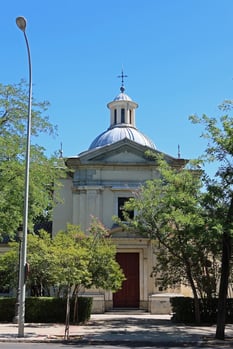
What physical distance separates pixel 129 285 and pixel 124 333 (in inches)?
400

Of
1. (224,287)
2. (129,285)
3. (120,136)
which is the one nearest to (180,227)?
(224,287)

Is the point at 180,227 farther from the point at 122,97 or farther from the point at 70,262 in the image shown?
the point at 122,97

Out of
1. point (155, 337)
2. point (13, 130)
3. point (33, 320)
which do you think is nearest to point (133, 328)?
point (155, 337)

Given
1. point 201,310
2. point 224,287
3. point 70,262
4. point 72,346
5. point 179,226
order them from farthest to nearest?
point 201,310
point 179,226
point 70,262
point 224,287
point 72,346

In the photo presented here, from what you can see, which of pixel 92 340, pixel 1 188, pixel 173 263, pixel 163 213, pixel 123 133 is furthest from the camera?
pixel 123 133

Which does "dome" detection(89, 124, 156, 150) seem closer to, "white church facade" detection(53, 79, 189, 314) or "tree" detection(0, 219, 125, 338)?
"white church facade" detection(53, 79, 189, 314)

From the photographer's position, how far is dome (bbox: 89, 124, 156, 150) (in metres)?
35.1

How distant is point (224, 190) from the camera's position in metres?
17.1

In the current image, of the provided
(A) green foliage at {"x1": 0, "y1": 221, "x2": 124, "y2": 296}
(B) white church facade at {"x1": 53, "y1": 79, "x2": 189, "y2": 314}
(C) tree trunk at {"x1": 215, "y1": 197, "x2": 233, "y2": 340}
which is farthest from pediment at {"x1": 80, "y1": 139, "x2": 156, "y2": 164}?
(C) tree trunk at {"x1": 215, "y1": 197, "x2": 233, "y2": 340}

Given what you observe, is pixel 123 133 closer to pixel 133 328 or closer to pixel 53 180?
pixel 53 180

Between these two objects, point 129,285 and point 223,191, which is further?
point 129,285

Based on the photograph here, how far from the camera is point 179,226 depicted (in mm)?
20531

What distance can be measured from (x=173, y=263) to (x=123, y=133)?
1476 cm

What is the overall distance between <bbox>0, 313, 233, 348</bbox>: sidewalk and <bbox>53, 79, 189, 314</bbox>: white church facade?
4976 mm
